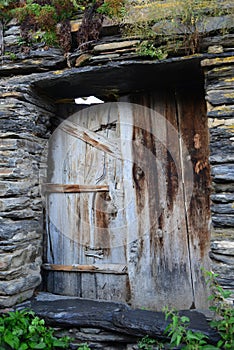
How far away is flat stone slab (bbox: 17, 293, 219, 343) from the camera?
225 cm

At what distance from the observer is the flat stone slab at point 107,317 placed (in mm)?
2254

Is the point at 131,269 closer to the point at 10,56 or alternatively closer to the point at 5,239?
the point at 5,239

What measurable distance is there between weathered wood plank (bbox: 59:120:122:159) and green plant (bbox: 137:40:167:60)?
96 cm

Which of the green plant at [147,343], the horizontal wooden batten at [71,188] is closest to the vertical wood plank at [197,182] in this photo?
the green plant at [147,343]

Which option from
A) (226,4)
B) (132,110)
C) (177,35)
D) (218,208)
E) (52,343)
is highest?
(226,4)

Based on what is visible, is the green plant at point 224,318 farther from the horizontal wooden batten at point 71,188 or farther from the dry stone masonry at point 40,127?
the horizontal wooden batten at point 71,188

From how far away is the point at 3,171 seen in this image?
2658 mm

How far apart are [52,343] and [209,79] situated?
245 cm

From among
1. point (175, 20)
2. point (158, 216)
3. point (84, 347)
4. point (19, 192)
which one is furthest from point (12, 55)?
point (84, 347)

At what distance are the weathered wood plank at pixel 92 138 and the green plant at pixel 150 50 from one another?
96 cm

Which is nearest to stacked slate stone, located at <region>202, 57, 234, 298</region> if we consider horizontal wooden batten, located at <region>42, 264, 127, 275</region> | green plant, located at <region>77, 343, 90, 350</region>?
horizontal wooden batten, located at <region>42, 264, 127, 275</region>

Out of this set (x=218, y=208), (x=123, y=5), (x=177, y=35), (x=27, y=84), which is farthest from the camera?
(x=27, y=84)

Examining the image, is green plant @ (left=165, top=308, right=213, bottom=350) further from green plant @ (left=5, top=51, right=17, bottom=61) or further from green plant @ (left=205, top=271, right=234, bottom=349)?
green plant @ (left=5, top=51, right=17, bottom=61)

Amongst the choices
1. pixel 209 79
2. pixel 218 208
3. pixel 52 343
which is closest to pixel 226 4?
pixel 209 79
